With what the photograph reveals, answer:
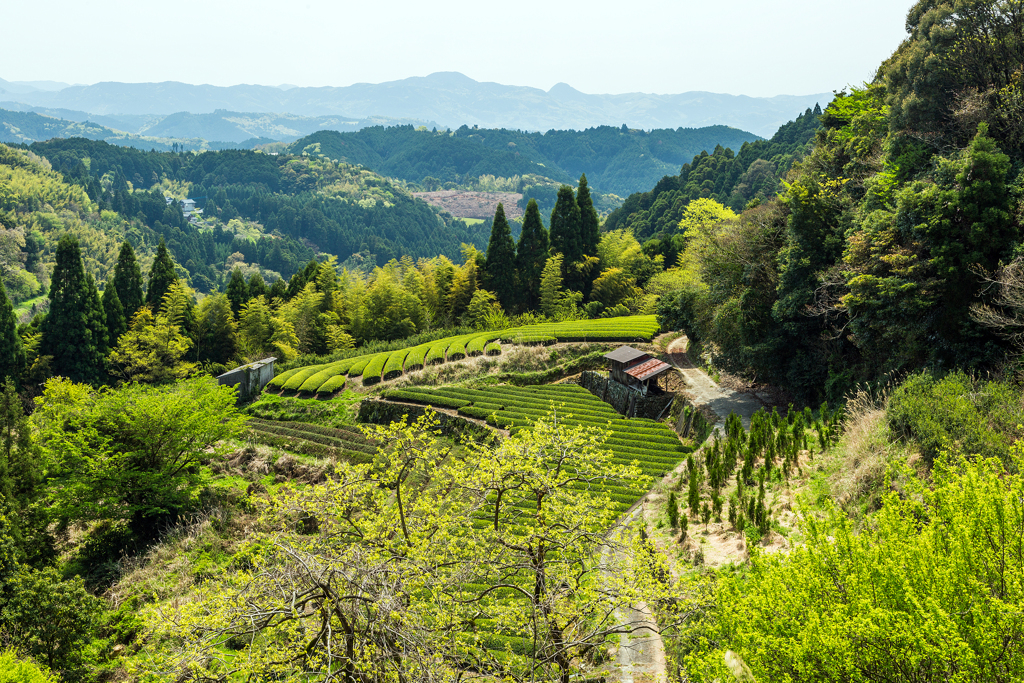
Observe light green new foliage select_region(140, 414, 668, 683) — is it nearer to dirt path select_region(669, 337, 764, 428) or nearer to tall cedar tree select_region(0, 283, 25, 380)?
dirt path select_region(669, 337, 764, 428)

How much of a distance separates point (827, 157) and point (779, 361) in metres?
11.8

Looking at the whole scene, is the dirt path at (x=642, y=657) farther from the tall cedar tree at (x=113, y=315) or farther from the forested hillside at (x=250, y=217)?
the forested hillside at (x=250, y=217)

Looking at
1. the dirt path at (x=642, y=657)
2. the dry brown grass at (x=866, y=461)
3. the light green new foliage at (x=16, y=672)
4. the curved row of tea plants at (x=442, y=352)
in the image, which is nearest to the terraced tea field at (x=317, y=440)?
the curved row of tea plants at (x=442, y=352)

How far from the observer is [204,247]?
14462cm

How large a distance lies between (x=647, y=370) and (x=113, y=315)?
4162 cm

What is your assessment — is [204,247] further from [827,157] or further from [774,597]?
[774,597]

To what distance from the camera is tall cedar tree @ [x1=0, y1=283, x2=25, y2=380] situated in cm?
4097

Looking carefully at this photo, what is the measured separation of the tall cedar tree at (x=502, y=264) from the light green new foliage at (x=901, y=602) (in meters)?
43.5

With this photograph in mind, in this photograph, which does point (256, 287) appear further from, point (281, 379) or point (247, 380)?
point (281, 379)

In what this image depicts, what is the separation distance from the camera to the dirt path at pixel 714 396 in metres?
26.7

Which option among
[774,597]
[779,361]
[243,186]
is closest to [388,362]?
[779,361]

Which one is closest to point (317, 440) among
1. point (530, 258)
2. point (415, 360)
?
point (415, 360)

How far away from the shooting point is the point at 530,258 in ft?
169

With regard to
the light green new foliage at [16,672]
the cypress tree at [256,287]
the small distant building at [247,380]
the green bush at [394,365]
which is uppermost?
the light green new foliage at [16,672]
